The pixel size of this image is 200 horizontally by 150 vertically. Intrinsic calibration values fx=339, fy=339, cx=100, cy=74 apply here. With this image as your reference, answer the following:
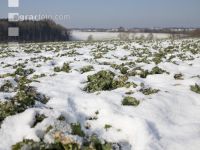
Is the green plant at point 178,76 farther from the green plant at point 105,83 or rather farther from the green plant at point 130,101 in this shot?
the green plant at point 130,101

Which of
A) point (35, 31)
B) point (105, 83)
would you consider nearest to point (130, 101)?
point (105, 83)

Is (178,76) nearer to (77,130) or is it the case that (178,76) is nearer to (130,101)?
(130,101)

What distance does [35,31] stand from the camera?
99625 millimetres

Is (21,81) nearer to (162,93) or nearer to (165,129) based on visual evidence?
(162,93)

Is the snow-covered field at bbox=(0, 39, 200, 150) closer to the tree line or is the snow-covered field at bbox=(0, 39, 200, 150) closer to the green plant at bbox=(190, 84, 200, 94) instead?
the green plant at bbox=(190, 84, 200, 94)

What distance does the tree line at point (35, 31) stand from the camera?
299ft

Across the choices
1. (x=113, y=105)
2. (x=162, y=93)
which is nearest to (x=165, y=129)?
(x=113, y=105)

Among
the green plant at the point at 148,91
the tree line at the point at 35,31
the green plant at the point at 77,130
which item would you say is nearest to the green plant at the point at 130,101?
the green plant at the point at 148,91

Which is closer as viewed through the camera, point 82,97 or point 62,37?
point 82,97

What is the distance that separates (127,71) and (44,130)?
6.89 m

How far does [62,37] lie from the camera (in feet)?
356

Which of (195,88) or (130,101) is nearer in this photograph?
(130,101)

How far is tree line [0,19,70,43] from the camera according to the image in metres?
91.2

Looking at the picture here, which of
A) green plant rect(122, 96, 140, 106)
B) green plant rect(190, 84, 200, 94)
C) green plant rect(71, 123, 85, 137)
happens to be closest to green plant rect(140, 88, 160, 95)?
green plant rect(122, 96, 140, 106)
